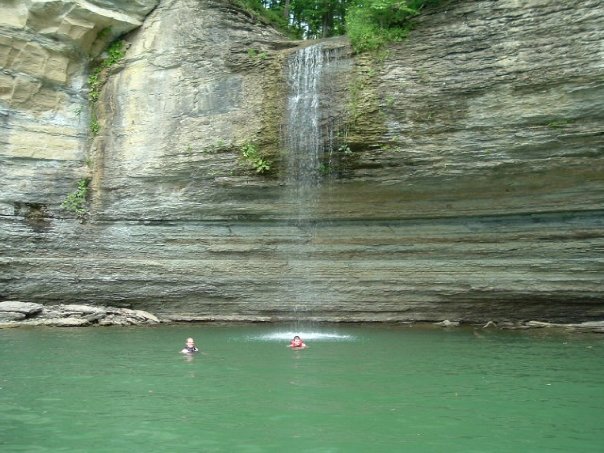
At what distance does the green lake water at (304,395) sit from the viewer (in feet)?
18.9

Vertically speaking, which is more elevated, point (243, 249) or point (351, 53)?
point (351, 53)

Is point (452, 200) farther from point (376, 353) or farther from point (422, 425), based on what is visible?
point (422, 425)

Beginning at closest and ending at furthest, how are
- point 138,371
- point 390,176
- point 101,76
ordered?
point 138,371 → point 390,176 → point 101,76

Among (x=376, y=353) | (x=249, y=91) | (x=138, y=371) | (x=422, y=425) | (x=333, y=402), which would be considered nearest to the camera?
(x=422, y=425)

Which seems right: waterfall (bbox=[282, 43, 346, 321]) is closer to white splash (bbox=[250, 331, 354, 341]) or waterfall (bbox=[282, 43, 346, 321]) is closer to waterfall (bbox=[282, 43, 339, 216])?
waterfall (bbox=[282, 43, 339, 216])

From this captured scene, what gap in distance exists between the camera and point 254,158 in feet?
47.5

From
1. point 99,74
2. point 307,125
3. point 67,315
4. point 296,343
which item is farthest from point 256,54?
point 67,315

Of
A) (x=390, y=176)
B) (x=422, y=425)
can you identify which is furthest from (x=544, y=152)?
(x=422, y=425)

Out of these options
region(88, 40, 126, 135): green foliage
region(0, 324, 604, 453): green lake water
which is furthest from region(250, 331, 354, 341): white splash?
region(88, 40, 126, 135): green foliage

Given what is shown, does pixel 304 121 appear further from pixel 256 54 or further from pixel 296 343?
pixel 296 343

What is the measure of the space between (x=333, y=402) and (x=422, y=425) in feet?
4.17

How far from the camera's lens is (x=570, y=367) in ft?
30.5

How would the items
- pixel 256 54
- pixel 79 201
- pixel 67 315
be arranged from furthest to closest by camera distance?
pixel 79 201 → pixel 256 54 → pixel 67 315

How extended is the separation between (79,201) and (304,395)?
33.0 feet
